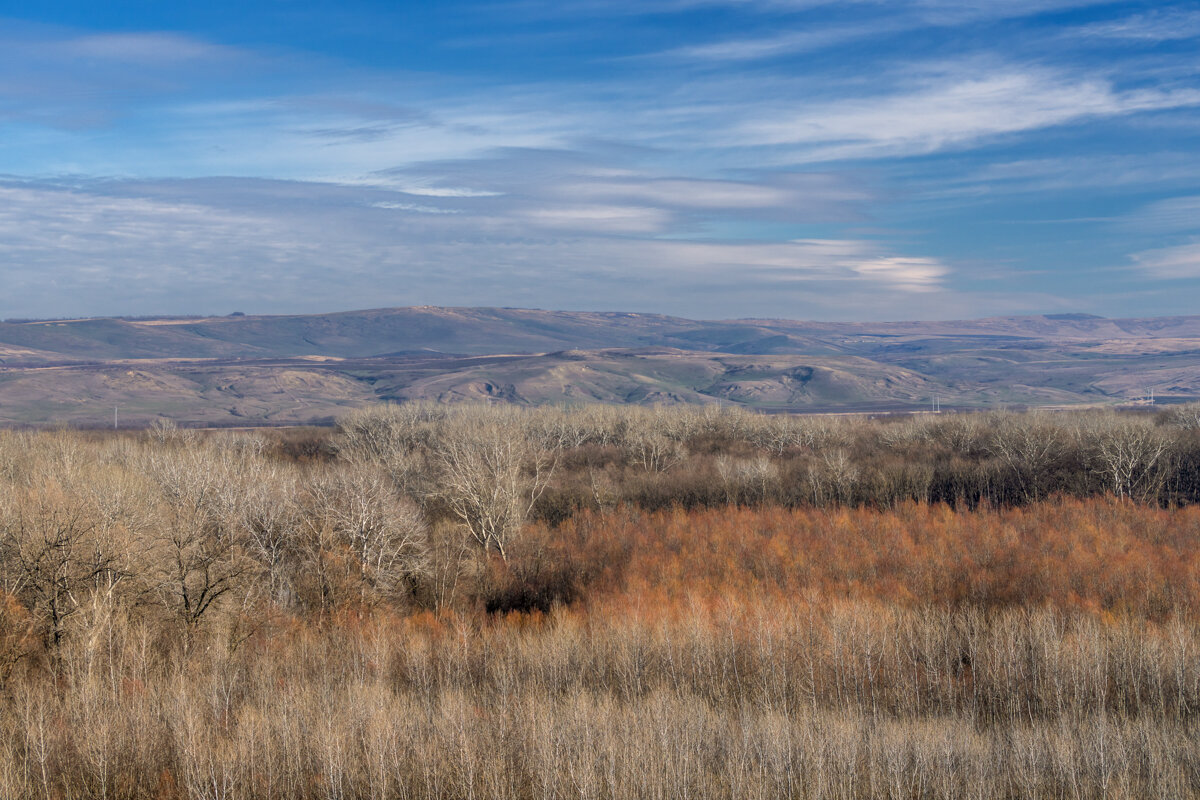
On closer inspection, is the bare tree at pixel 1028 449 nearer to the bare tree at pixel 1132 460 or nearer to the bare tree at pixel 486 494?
the bare tree at pixel 1132 460

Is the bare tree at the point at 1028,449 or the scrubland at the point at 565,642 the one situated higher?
the bare tree at the point at 1028,449

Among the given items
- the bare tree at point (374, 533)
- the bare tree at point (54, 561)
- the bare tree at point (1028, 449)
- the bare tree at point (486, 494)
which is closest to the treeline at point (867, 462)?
the bare tree at point (1028, 449)

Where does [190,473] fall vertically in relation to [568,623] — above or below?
above

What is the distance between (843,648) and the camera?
39500 mm

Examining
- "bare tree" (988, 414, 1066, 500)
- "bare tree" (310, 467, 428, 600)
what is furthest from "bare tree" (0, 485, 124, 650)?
"bare tree" (988, 414, 1066, 500)

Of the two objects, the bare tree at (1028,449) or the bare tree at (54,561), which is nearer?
the bare tree at (54,561)

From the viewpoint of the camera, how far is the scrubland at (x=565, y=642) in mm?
25281

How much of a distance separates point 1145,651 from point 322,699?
31952mm

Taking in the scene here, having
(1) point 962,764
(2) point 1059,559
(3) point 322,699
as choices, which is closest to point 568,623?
(3) point 322,699

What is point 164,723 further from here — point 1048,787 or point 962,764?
point 1048,787

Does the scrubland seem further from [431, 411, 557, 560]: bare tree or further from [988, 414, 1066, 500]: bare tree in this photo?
[988, 414, 1066, 500]: bare tree

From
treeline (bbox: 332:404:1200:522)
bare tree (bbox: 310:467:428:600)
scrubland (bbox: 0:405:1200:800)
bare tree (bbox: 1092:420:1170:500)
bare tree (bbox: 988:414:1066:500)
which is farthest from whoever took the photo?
bare tree (bbox: 988:414:1066:500)

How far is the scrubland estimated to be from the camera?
82.9 feet

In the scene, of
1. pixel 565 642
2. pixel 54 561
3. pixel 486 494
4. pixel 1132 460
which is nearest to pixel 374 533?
pixel 565 642
